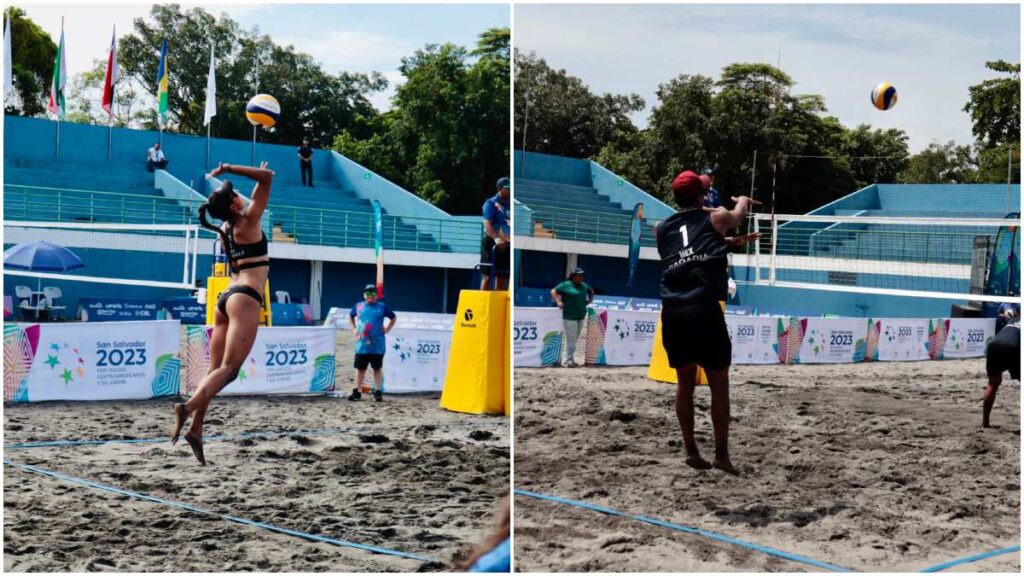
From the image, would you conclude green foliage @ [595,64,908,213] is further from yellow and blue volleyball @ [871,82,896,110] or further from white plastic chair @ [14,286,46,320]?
white plastic chair @ [14,286,46,320]

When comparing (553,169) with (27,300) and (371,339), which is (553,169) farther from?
(27,300)

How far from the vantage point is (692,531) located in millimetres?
3580

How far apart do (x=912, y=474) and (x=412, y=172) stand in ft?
56.3

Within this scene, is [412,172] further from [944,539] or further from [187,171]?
[944,539]

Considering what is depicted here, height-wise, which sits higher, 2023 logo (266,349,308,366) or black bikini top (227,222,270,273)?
black bikini top (227,222,270,273)

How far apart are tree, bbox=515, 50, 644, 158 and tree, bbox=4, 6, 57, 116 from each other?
649 inches

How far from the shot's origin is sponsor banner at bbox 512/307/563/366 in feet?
36.4

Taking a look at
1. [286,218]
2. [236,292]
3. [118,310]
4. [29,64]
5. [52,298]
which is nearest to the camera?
[236,292]

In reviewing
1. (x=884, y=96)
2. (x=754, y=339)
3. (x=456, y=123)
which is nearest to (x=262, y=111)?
(x=884, y=96)

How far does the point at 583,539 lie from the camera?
3.49 metres

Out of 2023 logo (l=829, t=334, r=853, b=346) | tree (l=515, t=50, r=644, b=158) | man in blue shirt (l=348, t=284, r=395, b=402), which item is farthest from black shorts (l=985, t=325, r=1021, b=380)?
2023 logo (l=829, t=334, r=853, b=346)

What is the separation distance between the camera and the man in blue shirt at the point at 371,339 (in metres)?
9.48

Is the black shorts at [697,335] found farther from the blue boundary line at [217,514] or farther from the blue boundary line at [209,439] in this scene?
the blue boundary line at [209,439]

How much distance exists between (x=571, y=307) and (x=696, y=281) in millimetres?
7312
